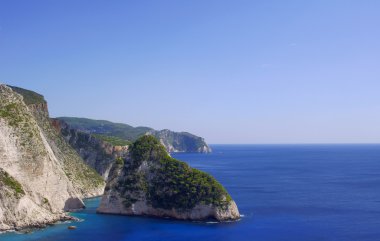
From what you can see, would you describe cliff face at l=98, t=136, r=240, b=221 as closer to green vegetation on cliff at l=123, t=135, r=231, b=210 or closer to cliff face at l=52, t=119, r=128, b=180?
green vegetation on cliff at l=123, t=135, r=231, b=210

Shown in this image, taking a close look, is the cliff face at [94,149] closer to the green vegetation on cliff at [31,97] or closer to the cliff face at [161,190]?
the green vegetation on cliff at [31,97]

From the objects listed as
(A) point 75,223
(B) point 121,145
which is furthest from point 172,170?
(B) point 121,145

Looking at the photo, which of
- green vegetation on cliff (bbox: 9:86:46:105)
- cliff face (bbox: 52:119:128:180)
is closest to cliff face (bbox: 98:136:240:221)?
green vegetation on cliff (bbox: 9:86:46:105)

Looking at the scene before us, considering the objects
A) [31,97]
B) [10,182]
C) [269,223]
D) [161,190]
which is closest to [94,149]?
[31,97]

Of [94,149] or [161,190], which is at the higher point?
[94,149]

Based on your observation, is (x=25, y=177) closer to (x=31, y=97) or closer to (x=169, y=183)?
(x=169, y=183)
